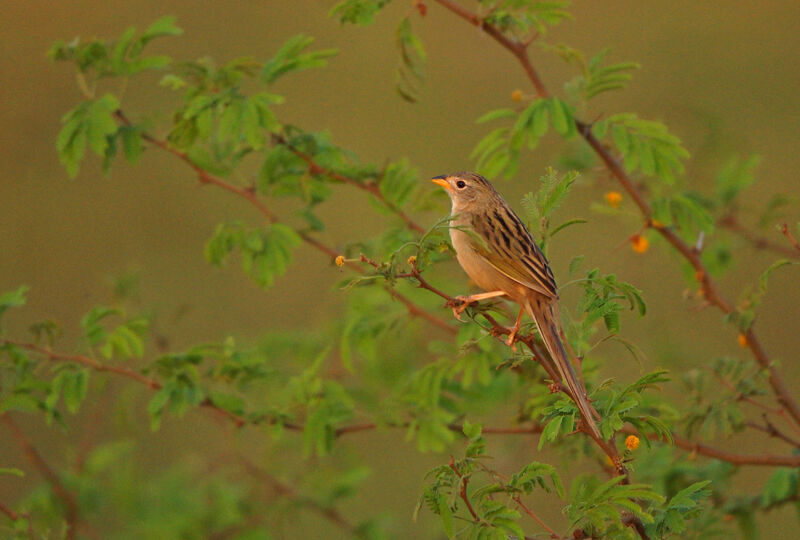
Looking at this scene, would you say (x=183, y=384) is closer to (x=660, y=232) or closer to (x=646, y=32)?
(x=660, y=232)

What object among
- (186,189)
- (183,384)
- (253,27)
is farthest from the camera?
(253,27)

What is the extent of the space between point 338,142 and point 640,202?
281 inches

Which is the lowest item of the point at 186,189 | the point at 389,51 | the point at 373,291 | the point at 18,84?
the point at 373,291

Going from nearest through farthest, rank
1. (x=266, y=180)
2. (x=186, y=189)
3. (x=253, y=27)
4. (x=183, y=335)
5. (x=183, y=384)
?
(x=183, y=384)
(x=266, y=180)
(x=183, y=335)
(x=186, y=189)
(x=253, y=27)

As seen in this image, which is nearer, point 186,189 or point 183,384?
point 183,384

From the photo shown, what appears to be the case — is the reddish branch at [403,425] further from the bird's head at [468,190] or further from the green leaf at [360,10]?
the green leaf at [360,10]

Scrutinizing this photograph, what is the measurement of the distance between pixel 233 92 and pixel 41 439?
18.5 feet

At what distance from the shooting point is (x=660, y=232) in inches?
183

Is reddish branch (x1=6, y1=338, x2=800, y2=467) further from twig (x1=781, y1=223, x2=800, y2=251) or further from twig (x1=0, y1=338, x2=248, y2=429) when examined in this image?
twig (x1=781, y1=223, x2=800, y2=251)

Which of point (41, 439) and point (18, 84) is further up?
point (18, 84)

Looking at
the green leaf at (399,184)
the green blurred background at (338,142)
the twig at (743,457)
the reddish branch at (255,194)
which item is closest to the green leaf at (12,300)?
the reddish branch at (255,194)

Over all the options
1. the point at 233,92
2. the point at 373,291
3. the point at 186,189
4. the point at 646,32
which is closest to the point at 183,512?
the point at 373,291

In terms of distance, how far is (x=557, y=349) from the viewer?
350 cm

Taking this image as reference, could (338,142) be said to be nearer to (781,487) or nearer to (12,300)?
(12,300)
